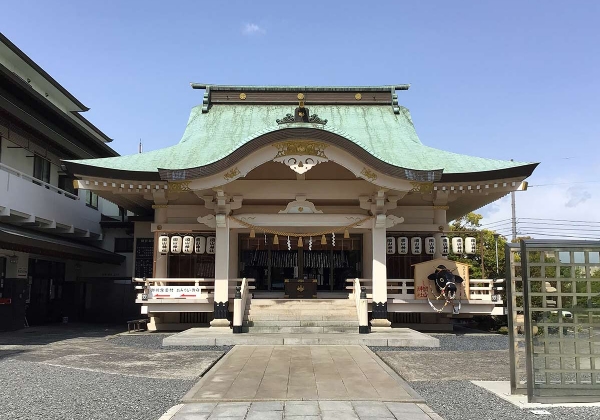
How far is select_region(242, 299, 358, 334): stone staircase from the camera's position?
1391 centimetres

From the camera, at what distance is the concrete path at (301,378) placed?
701 cm

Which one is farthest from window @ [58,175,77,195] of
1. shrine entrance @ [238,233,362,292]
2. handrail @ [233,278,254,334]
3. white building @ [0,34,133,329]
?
handrail @ [233,278,254,334]

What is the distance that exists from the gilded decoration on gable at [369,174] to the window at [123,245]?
41.4ft

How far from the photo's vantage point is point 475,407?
258 inches

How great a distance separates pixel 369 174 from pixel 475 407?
8825mm

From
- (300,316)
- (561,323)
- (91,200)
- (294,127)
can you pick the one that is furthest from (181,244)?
(561,323)

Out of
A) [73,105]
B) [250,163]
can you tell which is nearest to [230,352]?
[250,163]

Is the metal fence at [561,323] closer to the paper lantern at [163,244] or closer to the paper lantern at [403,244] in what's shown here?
the paper lantern at [403,244]

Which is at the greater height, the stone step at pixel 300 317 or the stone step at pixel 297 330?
the stone step at pixel 300 317

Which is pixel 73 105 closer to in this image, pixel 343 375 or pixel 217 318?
pixel 217 318

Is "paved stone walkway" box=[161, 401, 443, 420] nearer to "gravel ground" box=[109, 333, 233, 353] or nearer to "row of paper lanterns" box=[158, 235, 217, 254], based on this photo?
"gravel ground" box=[109, 333, 233, 353]

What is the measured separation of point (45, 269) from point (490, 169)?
17148 millimetres

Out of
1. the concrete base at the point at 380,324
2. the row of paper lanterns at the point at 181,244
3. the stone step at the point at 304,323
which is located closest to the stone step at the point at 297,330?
the stone step at the point at 304,323

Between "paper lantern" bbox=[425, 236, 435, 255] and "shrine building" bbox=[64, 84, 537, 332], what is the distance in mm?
44
